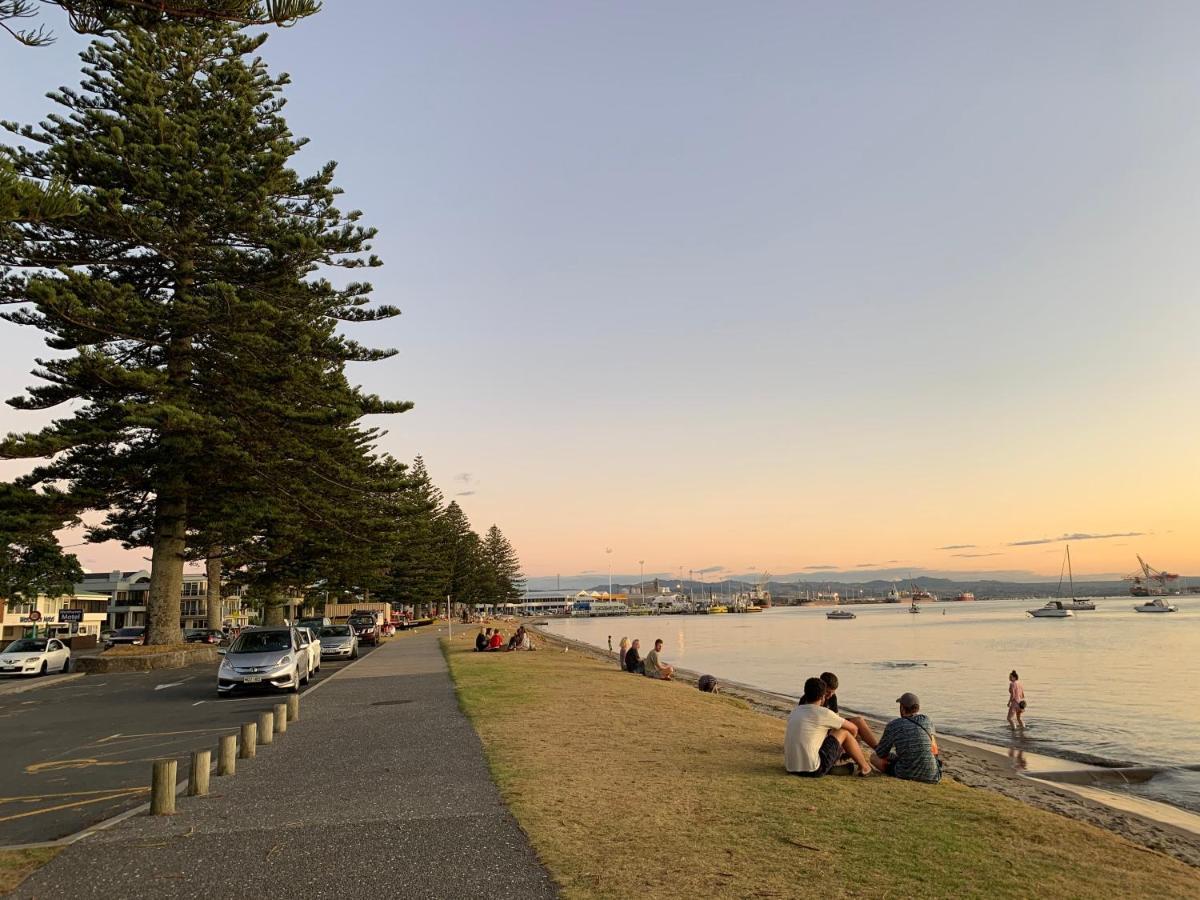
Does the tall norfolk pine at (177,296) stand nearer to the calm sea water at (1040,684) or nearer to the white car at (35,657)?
the white car at (35,657)


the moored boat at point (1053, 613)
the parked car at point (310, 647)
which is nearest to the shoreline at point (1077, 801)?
the parked car at point (310, 647)

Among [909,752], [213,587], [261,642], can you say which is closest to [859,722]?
[909,752]

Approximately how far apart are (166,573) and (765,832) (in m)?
28.3

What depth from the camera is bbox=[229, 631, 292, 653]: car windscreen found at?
1992 centimetres

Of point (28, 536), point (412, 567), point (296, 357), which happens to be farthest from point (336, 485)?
point (412, 567)

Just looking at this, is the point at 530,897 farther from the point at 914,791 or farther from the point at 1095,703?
the point at 1095,703

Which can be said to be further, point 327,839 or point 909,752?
point 909,752

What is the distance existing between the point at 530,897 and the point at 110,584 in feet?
398

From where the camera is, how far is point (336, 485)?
114ft

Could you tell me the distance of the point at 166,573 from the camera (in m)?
29.9

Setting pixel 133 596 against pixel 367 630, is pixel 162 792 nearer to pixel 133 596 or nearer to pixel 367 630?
pixel 367 630

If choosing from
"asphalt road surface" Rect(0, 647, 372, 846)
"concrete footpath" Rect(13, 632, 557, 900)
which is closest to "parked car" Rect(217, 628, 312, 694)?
"asphalt road surface" Rect(0, 647, 372, 846)

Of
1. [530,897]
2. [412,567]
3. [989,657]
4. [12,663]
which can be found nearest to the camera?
[530,897]

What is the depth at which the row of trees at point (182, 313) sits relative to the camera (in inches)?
1059
